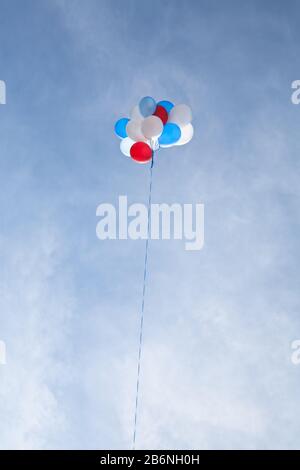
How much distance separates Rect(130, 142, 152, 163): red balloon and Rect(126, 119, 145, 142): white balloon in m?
0.07

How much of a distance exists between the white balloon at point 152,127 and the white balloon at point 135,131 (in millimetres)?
140

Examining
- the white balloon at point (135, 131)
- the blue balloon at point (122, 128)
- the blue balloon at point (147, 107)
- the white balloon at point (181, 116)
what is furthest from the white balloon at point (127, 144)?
the white balloon at point (181, 116)

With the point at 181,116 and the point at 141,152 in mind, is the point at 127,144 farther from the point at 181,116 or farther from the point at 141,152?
the point at 181,116

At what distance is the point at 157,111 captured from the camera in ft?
22.4

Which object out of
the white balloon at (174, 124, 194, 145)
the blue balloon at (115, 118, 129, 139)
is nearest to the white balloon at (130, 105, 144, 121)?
the blue balloon at (115, 118, 129, 139)

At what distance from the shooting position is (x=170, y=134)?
6.74 metres

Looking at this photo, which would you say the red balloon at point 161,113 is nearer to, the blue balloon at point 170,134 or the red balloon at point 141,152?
the blue balloon at point 170,134

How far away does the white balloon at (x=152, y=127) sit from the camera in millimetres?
6543

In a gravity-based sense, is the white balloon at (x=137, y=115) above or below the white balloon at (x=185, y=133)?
A: above

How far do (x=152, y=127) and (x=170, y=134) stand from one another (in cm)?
31

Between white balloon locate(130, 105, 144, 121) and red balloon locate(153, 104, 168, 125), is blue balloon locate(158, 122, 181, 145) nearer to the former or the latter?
red balloon locate(153, 104, 168, 125)

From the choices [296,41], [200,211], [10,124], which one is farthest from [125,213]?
[296,41]

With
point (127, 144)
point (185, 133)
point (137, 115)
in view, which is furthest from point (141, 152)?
point (185, 133)

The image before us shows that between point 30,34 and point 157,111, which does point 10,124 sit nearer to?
point 30,34
